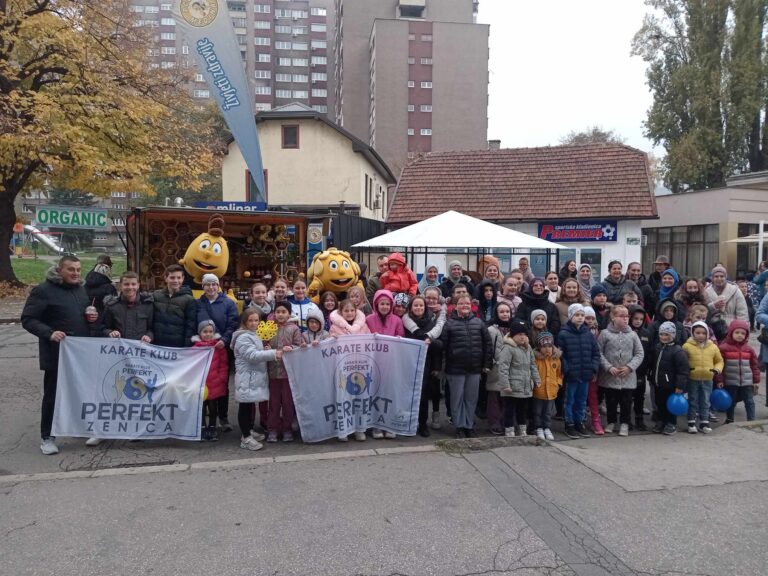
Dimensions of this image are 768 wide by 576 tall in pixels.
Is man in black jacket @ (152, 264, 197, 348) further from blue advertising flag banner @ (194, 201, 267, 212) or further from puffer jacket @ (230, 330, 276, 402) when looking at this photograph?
blue advertising flag banner @ (194, 201, 267, 212)

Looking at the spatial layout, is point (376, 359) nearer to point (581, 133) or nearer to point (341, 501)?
point (341, 501)

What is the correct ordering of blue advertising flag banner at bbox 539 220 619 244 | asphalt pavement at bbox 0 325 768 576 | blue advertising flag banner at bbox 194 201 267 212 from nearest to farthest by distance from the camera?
asphalt pavement at bbox 0 325 768 576, blue advertising flag banner at bbox 194 201 267 212, blue advertising flag banner at bbox 539 220 619 244

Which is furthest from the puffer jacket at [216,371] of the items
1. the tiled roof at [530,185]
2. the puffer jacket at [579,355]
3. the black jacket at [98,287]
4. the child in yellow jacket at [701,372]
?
the tiled roof at [530,185]

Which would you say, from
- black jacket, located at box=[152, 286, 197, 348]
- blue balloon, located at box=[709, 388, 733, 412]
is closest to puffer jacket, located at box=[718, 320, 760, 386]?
blue balloon, located at box=[709, 388, 733, 412]

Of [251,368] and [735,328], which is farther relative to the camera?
[735,328]

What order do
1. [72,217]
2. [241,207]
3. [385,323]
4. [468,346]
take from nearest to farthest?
[468,346]
[385,323]
[72,217]
[241,207]

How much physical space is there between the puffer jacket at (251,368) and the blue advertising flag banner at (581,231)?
13.1 metres

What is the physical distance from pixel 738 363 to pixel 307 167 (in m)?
21.9

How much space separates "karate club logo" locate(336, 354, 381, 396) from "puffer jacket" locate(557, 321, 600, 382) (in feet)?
6.82

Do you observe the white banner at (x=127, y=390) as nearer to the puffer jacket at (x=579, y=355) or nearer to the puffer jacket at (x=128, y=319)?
the puffer jacket at (x=128, y=319)

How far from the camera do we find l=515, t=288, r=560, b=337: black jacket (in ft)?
21.8

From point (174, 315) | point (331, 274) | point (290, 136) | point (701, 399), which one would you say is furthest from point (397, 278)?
point (290, 136)

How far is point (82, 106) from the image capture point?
1738 cm

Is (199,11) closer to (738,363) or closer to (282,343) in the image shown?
(282,343)
